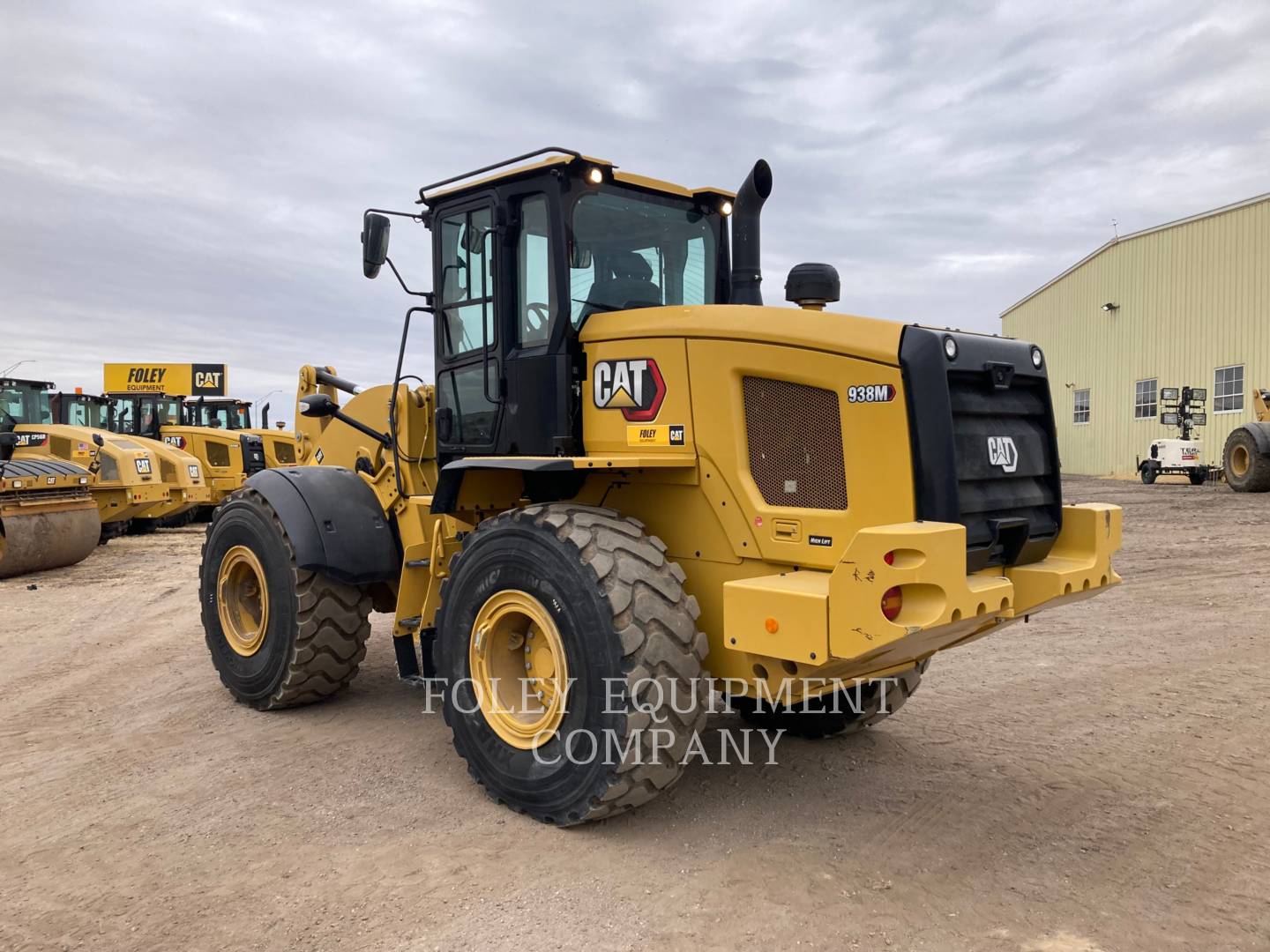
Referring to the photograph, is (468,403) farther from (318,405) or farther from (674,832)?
(674,832)

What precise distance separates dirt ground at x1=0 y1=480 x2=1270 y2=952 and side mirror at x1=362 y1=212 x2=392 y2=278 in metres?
2.57

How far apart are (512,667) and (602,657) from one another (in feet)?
2.70

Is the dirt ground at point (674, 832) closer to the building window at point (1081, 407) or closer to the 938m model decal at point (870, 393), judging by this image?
the 938m model decal at point (870, 393)

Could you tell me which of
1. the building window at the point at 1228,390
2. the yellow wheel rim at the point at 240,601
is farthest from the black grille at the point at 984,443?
the building window at the point at 1228,390

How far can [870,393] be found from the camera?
12.7 feet

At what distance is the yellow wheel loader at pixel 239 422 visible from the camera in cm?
2145

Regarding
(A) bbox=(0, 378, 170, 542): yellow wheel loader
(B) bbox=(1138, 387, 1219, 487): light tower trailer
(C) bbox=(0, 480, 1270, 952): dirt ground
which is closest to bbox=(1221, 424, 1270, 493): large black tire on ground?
(B) bbox=(1138, 387, 1219, 487): light tower trailer

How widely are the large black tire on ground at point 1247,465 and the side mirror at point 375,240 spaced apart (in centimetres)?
2027

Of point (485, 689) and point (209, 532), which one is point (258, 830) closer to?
point (485, 689)

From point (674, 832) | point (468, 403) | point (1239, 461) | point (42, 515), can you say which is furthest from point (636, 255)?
point (1239, 461)

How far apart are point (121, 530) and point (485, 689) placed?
1542 centimetres

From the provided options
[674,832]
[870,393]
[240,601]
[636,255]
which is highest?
[636,255]

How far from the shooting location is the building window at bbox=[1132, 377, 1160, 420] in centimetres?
2938

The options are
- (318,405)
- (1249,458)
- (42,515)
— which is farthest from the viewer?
(1249,458)
